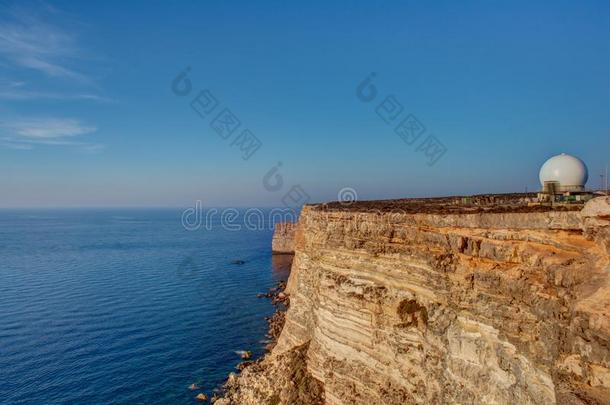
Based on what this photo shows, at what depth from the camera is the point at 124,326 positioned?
44.6 meters

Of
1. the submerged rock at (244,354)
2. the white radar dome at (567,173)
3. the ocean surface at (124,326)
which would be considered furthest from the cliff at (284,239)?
the white radar dome at (567,173)

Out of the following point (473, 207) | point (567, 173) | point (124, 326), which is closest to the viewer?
point (567, 173)

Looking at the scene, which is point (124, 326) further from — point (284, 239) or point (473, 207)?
point (284, 239)

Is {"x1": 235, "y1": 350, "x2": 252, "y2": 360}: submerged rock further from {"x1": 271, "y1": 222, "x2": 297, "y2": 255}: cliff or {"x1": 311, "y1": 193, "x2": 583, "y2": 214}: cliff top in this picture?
{"x1": 271, "y1": 222, "x2": 297, "y2": 255}: cliff

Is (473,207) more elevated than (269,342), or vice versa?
(473,207)

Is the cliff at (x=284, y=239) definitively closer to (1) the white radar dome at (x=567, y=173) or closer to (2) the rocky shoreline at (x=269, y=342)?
(2) the rocky shoreline at (x=269, y=342)

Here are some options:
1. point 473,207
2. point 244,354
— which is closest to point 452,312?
point 473,207

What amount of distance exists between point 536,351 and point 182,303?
48733 mm

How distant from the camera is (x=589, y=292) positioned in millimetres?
10922

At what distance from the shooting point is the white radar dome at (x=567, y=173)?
2205cm

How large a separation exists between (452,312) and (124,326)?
40170mm

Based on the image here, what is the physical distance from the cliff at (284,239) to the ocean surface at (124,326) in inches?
412

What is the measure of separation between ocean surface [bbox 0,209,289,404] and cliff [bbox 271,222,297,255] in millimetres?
10454

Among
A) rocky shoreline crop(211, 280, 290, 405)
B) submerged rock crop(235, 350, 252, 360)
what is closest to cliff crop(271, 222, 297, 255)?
rocky shoreline crop(211, 280, 290, 405)
